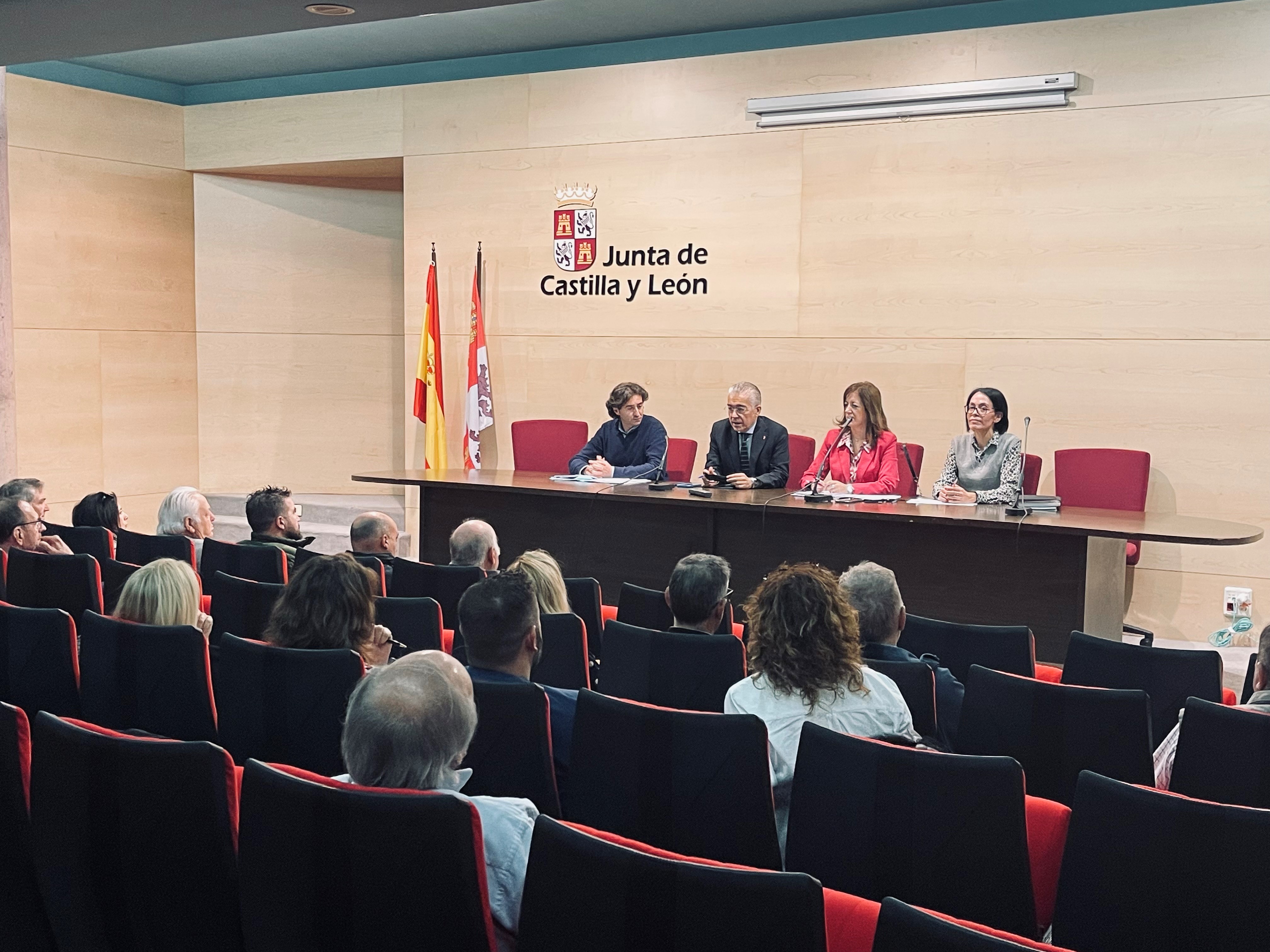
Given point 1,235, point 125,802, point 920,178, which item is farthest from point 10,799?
point 1,235

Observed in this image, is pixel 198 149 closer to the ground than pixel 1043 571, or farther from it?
farther from it

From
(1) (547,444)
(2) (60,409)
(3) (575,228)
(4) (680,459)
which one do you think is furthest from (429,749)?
(2) (60,409)

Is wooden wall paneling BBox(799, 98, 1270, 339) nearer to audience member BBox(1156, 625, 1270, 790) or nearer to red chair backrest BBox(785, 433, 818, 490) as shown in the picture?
red chair backrest BBox(785, 433, 818, 490)

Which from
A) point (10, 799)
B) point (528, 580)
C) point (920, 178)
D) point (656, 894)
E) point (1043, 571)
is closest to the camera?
point (656, 894)

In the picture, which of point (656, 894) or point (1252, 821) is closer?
point (656, 894)

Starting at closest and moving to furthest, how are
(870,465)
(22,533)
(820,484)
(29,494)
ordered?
(22,533) < (29,494) < (820,484) < (870,465)

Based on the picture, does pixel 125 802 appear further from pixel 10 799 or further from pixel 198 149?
pixel 198 149

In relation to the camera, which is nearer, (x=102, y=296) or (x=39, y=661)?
(x=39, y=661)

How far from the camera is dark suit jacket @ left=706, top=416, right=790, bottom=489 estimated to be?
22.1 ft

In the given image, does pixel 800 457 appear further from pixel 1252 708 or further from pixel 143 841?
pixel 143 841

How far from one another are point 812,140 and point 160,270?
5.49 metres

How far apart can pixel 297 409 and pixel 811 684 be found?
27.6ft

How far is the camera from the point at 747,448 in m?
6.88

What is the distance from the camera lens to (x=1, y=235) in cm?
885
